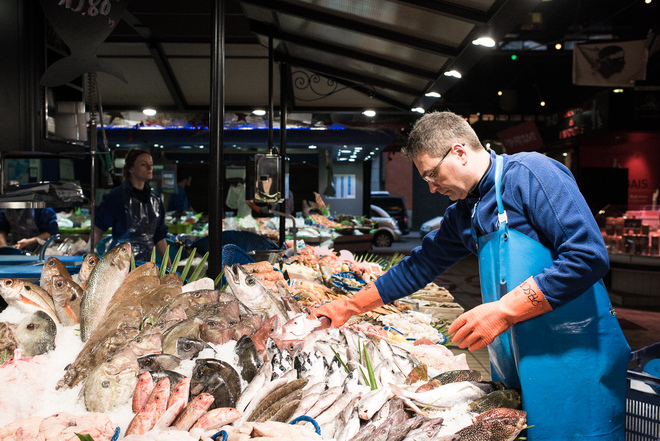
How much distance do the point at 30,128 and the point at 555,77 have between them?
66.4ft

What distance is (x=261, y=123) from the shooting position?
1101 cm

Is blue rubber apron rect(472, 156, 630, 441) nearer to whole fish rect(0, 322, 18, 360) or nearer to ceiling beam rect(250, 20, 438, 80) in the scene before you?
whole fish rect(0, 322, 18, 360)

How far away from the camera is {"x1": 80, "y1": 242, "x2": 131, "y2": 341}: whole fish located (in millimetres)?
2111

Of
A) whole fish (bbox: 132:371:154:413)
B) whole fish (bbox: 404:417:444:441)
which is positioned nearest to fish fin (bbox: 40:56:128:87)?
whole fish (bbox: 132:371:154:413)

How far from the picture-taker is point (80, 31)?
9.60 ft

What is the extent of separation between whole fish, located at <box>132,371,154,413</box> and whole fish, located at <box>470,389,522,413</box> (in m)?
1.11

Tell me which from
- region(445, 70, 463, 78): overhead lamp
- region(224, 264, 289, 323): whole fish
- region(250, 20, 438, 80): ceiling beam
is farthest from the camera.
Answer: region(250, 20, 438, 80): ceiling beam

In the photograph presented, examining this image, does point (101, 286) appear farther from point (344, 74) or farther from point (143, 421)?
A: point (344, 74)

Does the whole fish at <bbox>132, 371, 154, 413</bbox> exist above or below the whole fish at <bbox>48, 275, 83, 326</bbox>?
below

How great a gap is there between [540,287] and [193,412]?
1215 mm

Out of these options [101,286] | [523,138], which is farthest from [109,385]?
[523,138]

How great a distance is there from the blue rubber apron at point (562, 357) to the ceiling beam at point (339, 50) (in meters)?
2.95

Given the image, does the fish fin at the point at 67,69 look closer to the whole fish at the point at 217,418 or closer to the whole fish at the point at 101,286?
the whole fish at the point at 101,286

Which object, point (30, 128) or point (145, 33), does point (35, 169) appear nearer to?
point (145, 33)
